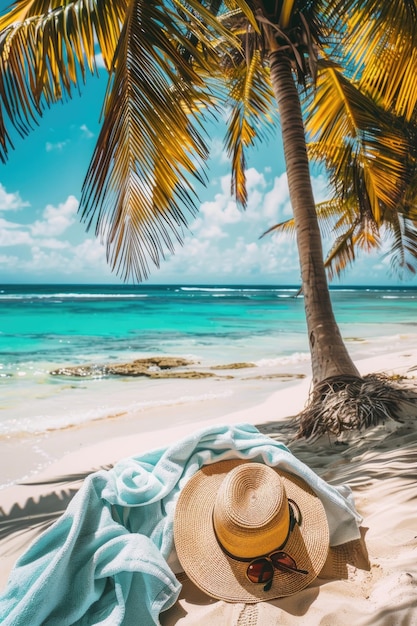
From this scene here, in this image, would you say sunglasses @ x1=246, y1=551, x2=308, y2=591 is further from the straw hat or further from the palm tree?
the palm tree

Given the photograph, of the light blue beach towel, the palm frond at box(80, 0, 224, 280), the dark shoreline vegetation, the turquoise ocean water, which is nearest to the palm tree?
the palm frond at box(80, 0, 224, 280)

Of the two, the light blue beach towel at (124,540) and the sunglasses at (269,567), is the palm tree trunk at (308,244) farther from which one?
the sunglasses at (269,567)

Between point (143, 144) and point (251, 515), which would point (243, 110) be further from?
point (251, 515)

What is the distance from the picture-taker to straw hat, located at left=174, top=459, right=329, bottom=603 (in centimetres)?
153

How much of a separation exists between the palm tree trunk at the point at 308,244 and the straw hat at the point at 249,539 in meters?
2.29

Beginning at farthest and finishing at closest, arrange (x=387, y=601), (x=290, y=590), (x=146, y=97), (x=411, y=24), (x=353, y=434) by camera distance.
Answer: (x=411, y=24) → (x=353, y=434) → (x=146, y=97) → (x=290, y=590) → (x=387, y=601)

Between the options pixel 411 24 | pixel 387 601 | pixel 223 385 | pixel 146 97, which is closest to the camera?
pixel 387 601

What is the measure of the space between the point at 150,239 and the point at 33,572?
2.24 metres

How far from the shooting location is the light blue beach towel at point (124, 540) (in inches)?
57.7

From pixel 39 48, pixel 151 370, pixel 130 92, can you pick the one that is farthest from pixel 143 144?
pixel 151 370

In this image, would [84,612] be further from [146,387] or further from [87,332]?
[87,332]

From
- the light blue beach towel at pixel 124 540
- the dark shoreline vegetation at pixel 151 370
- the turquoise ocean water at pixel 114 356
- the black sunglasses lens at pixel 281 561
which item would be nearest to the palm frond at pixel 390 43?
the light blue beach towel at pixel 124 540

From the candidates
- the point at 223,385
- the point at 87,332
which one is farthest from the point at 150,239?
the point at 87,332

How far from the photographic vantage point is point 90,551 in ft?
5.25
